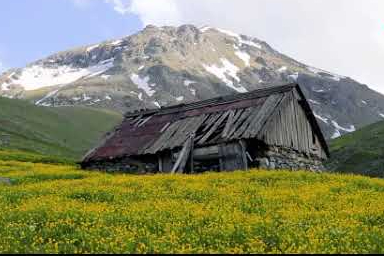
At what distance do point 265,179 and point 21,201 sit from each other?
11017 millimetres

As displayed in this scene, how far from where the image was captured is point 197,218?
602 inches

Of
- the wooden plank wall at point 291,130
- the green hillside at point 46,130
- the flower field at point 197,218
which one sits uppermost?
the green hillside at point 46,130

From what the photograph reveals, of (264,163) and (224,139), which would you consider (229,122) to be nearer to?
(224,139)

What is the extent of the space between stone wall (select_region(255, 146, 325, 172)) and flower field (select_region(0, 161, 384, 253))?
959cm

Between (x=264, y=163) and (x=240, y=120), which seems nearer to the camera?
(x=264, y=163)

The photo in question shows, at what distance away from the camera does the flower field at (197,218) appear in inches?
487

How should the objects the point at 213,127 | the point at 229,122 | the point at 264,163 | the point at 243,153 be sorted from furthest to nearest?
the point at 213,127 → the point at 229,122 → the point at 264,163 → the point at 243,153

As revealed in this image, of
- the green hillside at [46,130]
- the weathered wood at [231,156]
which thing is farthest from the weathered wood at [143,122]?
the green hillside at [46,130]

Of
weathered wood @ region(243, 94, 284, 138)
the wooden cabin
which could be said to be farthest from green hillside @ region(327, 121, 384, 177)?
weathered wood @ region(243, 94, 284, 138)

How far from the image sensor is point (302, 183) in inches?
980

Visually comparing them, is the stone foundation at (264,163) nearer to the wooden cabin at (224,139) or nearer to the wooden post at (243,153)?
the wooden cabin at (224,139)

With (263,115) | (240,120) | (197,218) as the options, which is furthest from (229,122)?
(197,218)

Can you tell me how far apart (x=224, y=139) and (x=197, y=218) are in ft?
66.0

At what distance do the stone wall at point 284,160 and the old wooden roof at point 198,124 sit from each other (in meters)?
1.77
